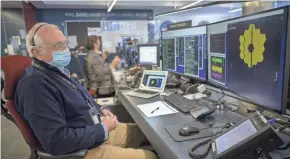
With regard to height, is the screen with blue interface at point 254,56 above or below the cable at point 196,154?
above

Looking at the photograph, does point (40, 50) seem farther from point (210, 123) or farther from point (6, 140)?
point (6, 140)

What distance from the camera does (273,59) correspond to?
96 cm

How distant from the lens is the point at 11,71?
122cm

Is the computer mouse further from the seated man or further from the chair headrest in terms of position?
the chair headrest

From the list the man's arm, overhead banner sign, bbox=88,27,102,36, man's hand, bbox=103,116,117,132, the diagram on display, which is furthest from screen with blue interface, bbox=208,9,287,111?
overhead banner sign, bbox=88,27,102,36

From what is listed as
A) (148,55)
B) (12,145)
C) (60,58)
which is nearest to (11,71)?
(60,58)

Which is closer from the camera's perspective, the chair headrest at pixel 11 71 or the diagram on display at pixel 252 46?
the diagram on display at pixel 252 46

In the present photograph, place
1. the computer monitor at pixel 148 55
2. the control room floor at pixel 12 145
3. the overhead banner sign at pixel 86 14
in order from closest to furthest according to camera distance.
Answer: the control room floor at pixel 12 145
the computer monitor at pixel 148 55
the overhead banner sign at pixel 86 14

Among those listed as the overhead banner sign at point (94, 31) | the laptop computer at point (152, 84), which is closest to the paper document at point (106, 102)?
the laptop computer at point (152, 84)

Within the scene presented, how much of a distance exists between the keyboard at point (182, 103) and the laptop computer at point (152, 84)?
0.25 m

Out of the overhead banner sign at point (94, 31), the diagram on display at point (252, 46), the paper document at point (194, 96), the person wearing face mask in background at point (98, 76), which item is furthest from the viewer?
the overhead banner sign at point (94, 31)

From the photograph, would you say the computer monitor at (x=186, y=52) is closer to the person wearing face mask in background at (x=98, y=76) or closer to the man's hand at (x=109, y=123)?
the man's hand at (x=109, y=123)

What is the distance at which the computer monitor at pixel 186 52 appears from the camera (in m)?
1.71

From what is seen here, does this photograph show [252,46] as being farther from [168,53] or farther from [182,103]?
[168,53]
